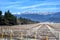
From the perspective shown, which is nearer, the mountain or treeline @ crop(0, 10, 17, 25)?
the mountain

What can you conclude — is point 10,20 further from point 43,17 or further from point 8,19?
point 43,17

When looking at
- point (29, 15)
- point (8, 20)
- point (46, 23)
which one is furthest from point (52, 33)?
point (8, 20)

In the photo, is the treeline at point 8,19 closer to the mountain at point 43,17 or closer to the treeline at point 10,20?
the treeline at point 10,20

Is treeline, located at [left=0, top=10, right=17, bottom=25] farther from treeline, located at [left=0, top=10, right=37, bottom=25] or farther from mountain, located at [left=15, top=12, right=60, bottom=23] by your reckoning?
mountain, located at [left=15, top=12, right=60, bottom=23]

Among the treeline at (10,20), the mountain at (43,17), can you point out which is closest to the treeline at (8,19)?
the treeline at (10,20)

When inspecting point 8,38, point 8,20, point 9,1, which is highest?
point 9,1

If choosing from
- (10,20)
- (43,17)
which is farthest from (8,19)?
(43,17)

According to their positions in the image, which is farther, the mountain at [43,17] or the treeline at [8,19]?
the treeline at [8,19]

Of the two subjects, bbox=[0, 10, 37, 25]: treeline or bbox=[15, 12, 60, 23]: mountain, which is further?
bbox=[0, 10, 37, 25]: treeline

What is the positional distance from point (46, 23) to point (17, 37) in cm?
85

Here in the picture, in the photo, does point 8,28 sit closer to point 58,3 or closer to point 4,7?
point 4,7

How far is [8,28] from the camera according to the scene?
705 cm

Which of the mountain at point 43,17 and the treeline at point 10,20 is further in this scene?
the treeline at point 10,20

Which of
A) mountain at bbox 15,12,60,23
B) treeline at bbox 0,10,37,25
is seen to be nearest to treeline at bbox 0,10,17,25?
treeline at bbox 0,10,37,25
